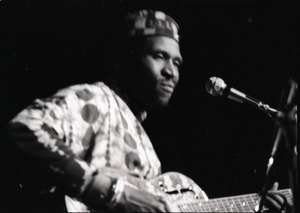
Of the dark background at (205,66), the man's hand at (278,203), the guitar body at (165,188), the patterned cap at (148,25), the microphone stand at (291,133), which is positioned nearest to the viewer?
the microphone stand at (291,133)

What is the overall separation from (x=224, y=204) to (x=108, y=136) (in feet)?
2.08

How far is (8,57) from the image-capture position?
9.22ft

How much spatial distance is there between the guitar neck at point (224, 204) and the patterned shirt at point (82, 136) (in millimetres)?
253

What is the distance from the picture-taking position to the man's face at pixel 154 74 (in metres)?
2.55

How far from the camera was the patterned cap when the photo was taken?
2660 millimetres

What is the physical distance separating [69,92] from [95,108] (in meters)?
0.13

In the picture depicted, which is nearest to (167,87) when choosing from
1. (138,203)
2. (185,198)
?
(185,198)

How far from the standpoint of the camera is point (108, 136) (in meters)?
2.28

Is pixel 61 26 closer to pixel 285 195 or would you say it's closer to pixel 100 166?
pixel 100 166

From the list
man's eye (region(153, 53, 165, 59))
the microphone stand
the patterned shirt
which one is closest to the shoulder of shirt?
the patterned shirt

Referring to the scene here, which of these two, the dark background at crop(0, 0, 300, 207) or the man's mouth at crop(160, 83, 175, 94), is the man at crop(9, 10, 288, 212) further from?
the dark background at crop(0, 0, 300, 207)

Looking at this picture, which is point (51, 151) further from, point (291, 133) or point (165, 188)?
point (291, 133)

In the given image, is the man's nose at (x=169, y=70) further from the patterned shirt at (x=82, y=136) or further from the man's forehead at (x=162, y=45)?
the patterned shirt at (x=82, y=136)

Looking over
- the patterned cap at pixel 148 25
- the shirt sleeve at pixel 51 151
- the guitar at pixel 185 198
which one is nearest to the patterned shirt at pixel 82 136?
the shirt sleeve at pixel 51 151
